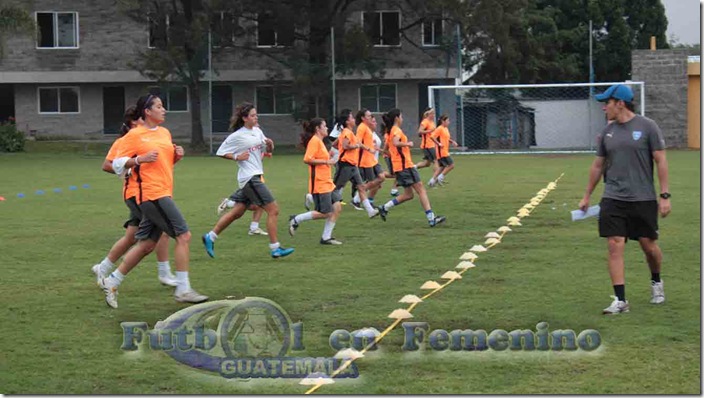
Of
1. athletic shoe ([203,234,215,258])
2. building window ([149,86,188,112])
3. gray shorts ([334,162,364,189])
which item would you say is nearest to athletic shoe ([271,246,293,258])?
athletic shoe ([203,234,215,258])

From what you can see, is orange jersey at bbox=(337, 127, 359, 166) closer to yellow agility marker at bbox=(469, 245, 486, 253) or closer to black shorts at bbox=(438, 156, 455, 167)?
yellow agility marker at bbox=(469, 245, 486, 253)

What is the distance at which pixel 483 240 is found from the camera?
1568 cm

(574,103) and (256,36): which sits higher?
(256,36)

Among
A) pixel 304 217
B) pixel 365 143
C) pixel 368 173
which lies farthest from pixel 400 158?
pixel 304 217

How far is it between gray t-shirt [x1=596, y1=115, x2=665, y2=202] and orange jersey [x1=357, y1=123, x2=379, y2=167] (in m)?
9.94

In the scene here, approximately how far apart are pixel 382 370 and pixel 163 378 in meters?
1.38

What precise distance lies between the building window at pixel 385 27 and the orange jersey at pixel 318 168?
37.8m

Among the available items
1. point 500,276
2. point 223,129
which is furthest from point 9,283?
point 223,129

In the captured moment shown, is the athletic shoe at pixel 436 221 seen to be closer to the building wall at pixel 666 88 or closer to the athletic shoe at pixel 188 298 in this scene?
the athletic shoe at pixel 188 298

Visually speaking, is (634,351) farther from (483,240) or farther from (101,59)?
(101,59)

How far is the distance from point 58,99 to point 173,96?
5.91m

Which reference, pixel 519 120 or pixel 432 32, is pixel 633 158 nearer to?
pixel 519 120

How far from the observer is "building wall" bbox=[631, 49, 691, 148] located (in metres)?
46.5

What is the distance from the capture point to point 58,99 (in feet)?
185
